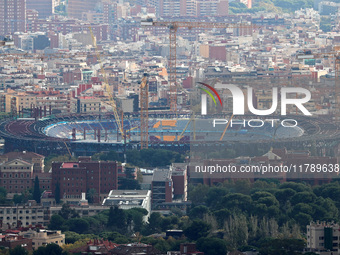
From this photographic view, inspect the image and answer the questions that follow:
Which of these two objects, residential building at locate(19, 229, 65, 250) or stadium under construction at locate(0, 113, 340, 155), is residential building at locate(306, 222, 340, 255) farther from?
stadium under construction at locate(0, 113, 340, 155)

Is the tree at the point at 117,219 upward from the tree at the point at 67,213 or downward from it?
upward

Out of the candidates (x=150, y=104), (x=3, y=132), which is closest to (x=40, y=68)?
(x=150, y=104)

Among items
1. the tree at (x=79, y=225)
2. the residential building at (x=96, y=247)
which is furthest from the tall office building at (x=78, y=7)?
the residential building at (x=96, y=247)

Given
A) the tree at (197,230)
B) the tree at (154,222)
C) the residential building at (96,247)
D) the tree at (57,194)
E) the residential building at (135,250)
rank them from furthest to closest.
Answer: the tree at (57,194) < the tree at (154,222) < the tree at (197,230) < the residential building at (96,247) < the residential building at (135,250)

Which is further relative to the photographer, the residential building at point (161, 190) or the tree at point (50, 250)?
the residential building at point (161, 190)

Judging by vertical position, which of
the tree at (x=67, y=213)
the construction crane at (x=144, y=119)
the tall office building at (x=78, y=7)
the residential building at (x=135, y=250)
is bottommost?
the tall office building at (x=78, y=7)

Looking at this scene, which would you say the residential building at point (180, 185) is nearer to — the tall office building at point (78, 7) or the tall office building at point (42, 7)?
the tall office building at point (42, 7)

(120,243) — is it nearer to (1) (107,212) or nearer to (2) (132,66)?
(1) (107,212)

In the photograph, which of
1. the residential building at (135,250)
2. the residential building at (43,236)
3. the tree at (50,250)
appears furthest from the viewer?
the residential building at (43,236)
